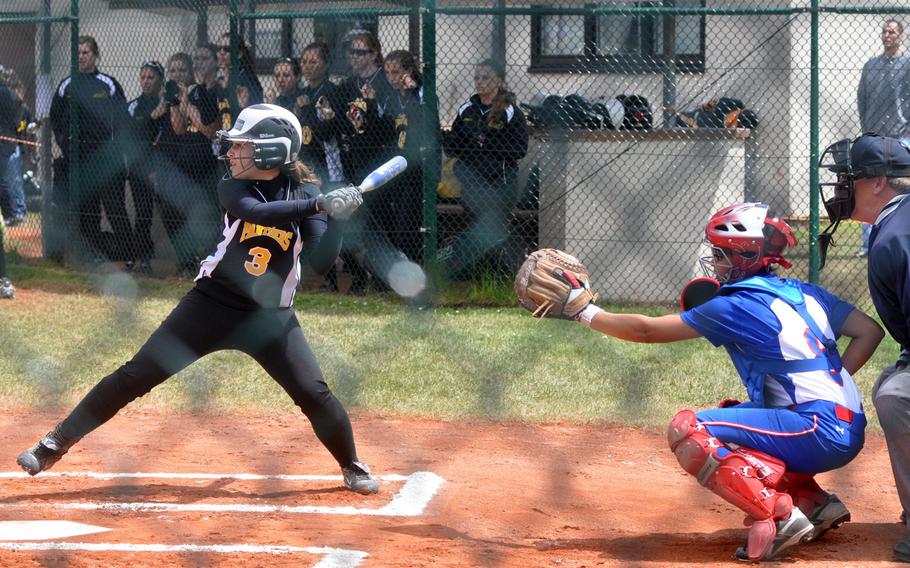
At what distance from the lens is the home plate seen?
3.55 metres

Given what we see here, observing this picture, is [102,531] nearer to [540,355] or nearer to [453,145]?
[540,355]

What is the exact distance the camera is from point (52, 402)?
5.68m

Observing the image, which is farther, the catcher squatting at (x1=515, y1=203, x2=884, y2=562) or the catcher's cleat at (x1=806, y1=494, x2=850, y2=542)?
the catcher's cleat at (x1=806, y1=494, x2=850, y2=542)

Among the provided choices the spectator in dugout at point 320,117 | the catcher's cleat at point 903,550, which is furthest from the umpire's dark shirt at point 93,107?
the catcher's cleat at point 903,550

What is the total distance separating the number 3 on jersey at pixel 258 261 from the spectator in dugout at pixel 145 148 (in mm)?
5307

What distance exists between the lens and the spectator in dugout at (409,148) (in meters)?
8.02

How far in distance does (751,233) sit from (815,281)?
447cm

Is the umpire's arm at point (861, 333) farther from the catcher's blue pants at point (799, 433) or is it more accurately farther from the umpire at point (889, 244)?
the catcher's blue pants at point (799, 433)

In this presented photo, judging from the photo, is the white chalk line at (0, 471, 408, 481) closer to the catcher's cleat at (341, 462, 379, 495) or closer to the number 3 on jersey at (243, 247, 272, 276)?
the catcher's cleat at (341, 462, 379, 495)

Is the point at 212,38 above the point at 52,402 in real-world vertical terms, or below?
above

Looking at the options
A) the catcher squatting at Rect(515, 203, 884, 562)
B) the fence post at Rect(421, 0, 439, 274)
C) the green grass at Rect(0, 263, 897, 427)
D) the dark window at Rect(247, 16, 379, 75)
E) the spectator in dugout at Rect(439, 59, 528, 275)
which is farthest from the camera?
the dark window at Rect(247, 16, 379, 75)

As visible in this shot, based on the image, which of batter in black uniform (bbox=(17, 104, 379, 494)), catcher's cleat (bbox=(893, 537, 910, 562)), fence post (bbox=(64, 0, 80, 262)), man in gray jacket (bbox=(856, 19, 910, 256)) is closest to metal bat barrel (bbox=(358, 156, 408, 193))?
batter in black uniform (bbox=(17, 104, 379, 494))

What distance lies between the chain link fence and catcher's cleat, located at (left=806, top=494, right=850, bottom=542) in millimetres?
4356

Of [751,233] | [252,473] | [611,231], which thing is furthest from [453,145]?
[751,233]
